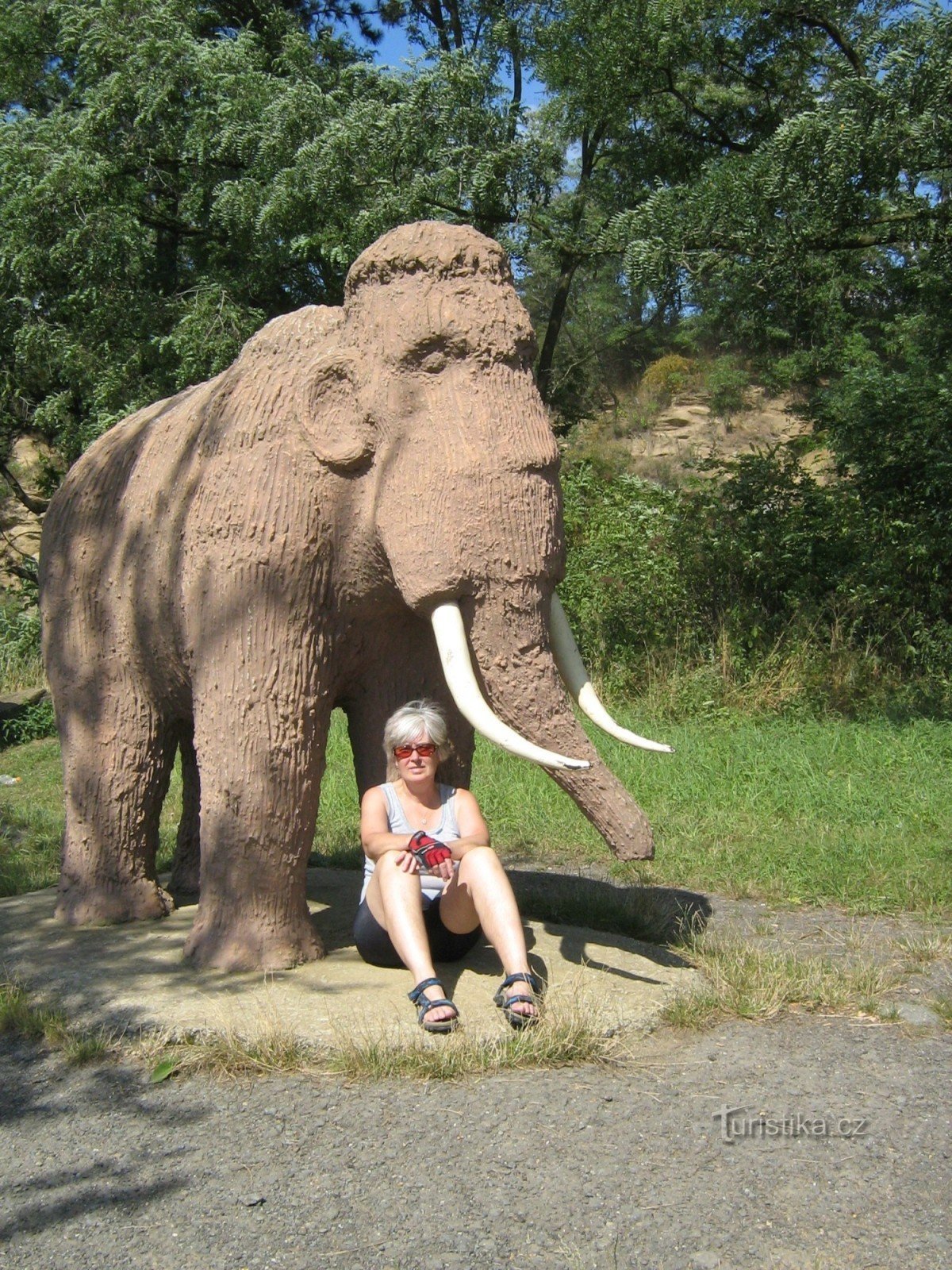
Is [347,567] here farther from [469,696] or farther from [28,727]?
[28,727]

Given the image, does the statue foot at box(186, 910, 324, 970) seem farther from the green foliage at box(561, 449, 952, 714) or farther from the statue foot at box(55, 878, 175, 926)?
the green foliage at box(561, 449, 952, 714)

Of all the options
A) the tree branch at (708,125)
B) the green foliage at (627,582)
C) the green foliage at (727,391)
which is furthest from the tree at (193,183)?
the green foliage at (727,391)

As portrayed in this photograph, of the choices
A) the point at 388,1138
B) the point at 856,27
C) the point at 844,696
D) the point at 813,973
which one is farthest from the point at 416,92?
the point at 388,1138

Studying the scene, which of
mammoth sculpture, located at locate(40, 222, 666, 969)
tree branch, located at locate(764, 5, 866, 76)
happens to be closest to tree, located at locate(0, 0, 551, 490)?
tree branch, located at locate(764, 5, 866, 76)

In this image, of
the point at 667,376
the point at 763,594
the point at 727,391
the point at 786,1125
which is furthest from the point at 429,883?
the point at 667,376

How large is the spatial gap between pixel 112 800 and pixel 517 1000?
6.33 feet

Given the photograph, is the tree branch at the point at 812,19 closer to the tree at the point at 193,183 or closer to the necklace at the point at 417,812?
the tree at the point at 193,183

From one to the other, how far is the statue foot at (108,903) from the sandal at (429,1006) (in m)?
1.63

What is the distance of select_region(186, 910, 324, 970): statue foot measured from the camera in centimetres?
404

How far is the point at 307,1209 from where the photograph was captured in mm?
2695

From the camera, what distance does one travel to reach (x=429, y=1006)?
11.5 feet

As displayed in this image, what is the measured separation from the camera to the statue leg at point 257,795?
395 cm

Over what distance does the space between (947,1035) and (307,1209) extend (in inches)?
82.3

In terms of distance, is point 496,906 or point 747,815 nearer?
point 496,906
